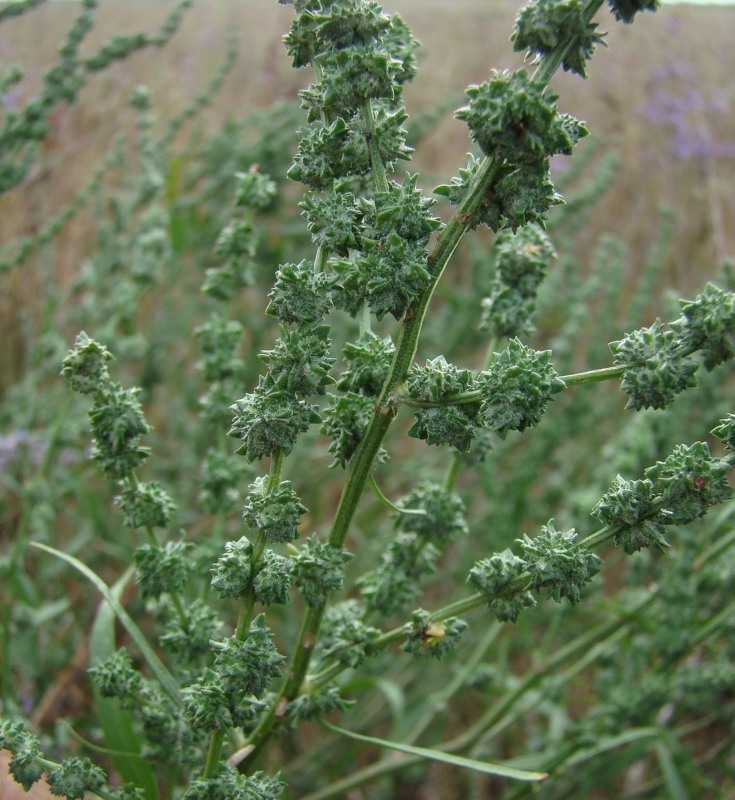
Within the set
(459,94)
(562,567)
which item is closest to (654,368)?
(562,567)

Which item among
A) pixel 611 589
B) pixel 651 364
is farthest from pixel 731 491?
pixel 611 589

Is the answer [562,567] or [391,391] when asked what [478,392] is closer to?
[391,391]

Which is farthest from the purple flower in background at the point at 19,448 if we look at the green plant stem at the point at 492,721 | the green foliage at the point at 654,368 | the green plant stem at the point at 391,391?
the green foliage at the point at 654,368

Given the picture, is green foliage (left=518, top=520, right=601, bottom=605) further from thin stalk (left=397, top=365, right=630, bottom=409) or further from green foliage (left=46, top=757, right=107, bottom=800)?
green foliage (left=46, top=757, right=107, bottom=800)

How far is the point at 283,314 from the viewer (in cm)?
84

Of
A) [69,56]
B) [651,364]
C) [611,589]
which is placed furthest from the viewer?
[611,589]

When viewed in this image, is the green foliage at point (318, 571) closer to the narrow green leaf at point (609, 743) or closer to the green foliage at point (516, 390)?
the green foliage at point (516, 390)

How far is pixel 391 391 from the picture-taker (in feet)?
2.85

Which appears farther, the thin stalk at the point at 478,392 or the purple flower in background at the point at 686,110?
the purple flower in background at the point at 686,110

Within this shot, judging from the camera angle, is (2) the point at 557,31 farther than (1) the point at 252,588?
No

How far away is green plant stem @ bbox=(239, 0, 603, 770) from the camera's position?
0.79 metres

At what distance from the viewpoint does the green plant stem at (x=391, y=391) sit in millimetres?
791

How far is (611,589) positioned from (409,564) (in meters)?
2.27

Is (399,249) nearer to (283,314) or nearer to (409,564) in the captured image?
(283,314)
